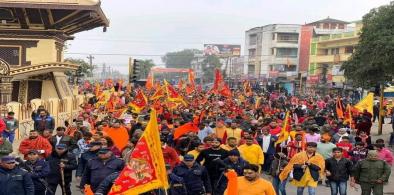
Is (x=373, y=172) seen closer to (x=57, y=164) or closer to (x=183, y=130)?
(x=183, y=130)

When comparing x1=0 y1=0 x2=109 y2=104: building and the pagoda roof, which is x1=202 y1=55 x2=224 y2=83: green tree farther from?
the pagoda roof

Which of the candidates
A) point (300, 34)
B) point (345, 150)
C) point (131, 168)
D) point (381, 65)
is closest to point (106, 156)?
point (131, 168)

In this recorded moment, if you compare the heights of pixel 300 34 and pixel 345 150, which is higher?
pixel 300 34

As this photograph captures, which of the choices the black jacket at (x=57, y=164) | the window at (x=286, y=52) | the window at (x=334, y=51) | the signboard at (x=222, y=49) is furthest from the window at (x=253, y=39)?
the black jacket at (x=57, y=164)

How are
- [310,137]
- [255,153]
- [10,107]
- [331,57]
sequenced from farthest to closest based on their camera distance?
[331,57] → [10,107] → [310,137] → [255,153]

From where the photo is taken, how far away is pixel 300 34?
76125mm

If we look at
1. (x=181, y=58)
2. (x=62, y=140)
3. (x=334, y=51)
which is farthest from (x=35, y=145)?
(x=181, y=58)

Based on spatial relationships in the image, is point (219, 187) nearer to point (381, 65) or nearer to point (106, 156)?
point (106, 156)

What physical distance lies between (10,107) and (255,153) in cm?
1171

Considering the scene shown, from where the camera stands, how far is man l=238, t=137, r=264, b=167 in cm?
1022

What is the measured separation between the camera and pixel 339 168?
33.5 feet

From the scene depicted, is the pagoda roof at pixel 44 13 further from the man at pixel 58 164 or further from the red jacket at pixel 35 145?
the man at pixel 58 164

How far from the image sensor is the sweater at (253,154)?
1021 centimetres

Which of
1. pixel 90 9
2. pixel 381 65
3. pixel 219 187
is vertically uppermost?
pixel 90 9
